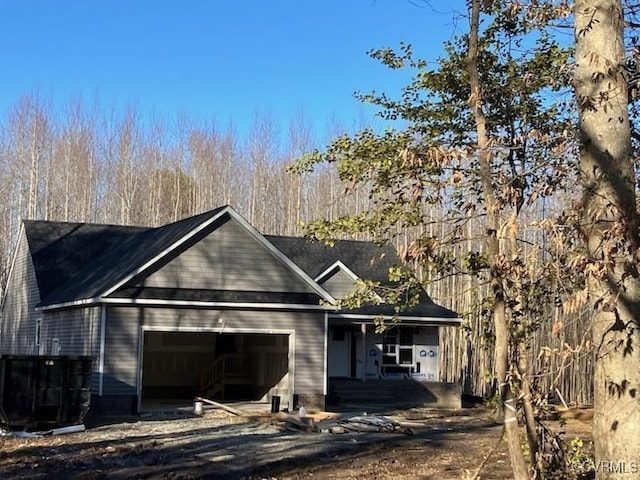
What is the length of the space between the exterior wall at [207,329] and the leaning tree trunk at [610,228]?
15.9 meters

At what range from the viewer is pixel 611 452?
5555 millimetres

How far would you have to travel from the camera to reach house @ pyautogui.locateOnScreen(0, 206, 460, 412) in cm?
2020

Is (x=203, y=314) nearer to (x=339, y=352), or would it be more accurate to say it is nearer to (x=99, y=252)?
(x=339, y=352)

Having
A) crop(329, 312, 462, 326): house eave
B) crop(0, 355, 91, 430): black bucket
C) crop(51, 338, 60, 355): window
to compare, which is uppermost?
crop(329, 312, 462, 326): house eave

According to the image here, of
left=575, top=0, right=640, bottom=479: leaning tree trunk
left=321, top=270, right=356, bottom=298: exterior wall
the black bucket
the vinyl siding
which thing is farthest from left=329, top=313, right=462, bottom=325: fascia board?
left=575, top=0, right=640, bottom=479: leaning tree trunk

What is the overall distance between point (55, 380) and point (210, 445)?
480 cm

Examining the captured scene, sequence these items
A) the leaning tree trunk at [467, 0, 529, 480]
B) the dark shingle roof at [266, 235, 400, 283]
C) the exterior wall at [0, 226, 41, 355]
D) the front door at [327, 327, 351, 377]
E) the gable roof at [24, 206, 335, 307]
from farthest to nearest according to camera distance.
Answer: the dark shingle roof at [266, 235, 400, 283] → the exterior wall at [0, 226, 41, 355] → the front door at [327, 327, 351, 377] → the gable roof at [24, 206, 335, 307] → the leaning tree trunk at [467, 0, 529, 480]

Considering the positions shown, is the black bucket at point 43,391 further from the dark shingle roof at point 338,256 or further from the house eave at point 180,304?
the dark shingle roof at point 338,256

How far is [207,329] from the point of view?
21.0 m

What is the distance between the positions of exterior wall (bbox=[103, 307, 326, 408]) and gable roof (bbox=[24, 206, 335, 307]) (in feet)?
2.95

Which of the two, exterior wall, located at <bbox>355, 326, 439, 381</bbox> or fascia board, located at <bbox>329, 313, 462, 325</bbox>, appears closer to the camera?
fascia board, located at <bbox>329, 313, 462, 325</bbox>

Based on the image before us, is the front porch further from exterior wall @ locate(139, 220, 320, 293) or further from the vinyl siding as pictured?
exterior wall @ locate(139, 220, 320, 293)

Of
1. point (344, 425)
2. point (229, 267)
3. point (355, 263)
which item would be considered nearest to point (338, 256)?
point (355, 263)

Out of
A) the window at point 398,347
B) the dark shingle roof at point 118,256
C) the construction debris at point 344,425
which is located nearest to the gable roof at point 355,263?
the dark shingle roof at point 118,256
